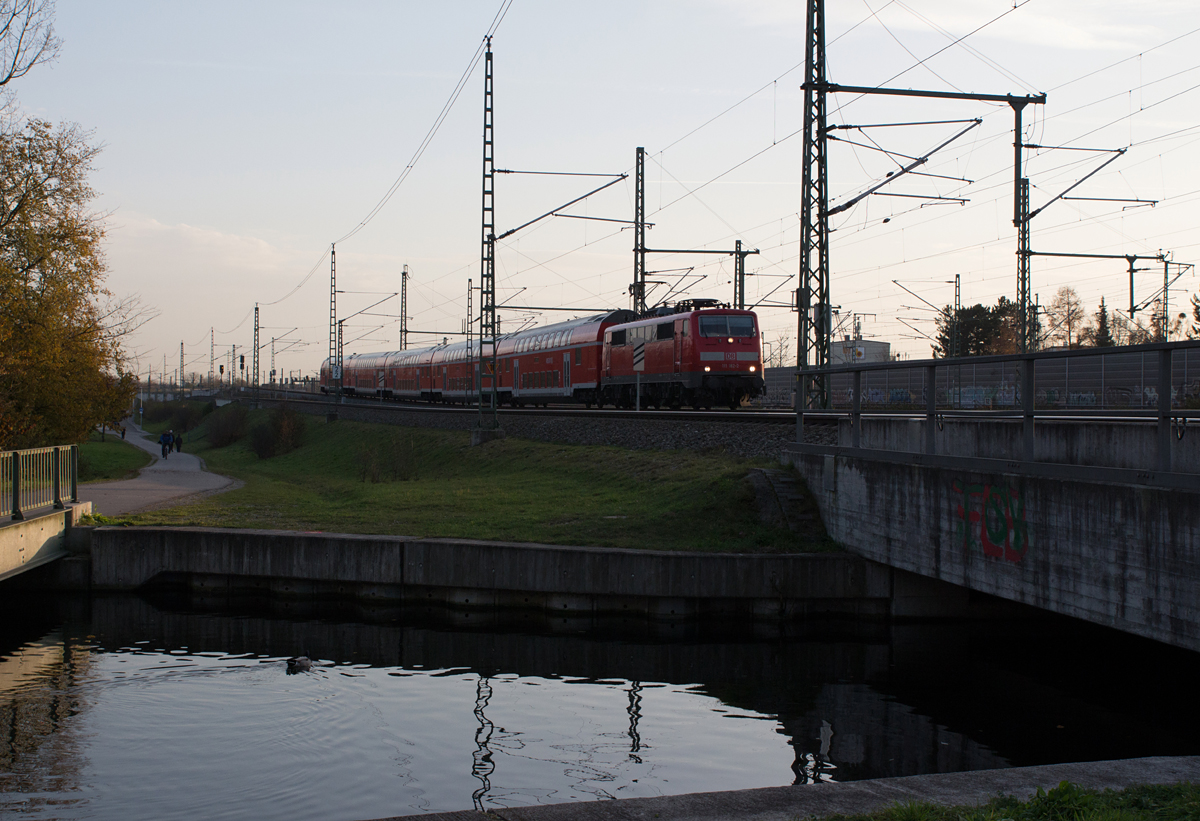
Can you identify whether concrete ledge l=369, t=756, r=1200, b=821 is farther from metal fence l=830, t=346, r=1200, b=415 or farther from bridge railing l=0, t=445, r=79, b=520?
bridge railing l=0, t=445, r=79, b=520

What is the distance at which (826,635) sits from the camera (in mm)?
13414

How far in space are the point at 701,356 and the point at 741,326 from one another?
1853 mm

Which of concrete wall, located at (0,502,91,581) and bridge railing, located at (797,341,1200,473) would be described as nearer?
bridge railing, located at (797,341,1200,473)

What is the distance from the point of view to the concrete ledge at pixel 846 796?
5.14 metres

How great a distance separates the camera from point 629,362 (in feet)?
115

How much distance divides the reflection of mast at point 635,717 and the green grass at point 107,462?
2405cm

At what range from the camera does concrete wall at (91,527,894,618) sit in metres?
13.9

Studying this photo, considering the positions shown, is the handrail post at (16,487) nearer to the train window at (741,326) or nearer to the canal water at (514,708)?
the canal water at (514,708)

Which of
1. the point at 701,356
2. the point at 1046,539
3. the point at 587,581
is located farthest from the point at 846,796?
the point at 701,356

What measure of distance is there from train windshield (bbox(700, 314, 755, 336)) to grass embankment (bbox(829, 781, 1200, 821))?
2569cm

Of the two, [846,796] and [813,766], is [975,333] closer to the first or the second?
[813,766]

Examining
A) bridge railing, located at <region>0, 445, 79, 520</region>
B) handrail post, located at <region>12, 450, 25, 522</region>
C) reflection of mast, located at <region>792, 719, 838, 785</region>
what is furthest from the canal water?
bridge railing, located at <region>0, 445, 79, 520</region>

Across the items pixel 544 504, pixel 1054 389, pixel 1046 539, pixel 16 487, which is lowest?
pixel 544 504

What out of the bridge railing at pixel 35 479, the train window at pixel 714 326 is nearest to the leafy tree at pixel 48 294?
the bridge railing at pixel 35 479
